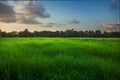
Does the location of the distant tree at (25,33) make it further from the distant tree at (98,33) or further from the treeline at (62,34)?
the distant tree at (98,33)

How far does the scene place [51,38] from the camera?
25.5 feet

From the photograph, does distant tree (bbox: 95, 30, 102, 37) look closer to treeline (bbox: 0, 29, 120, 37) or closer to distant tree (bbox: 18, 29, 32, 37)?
treeline (bbox: 0, 29, 120, 37)

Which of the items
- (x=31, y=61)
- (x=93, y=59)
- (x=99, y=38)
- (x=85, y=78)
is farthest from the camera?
(x=99, y=38)

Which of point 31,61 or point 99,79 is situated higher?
point 31,61

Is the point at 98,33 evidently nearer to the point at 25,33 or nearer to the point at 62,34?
the point at 62,34

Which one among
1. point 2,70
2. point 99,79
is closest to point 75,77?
point 99,79

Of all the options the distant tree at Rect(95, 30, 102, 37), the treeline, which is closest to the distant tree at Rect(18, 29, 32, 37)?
the treeline

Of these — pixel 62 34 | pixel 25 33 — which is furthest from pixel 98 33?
pixel 25 33

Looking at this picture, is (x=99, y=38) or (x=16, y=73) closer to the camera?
(x=16, y=73)

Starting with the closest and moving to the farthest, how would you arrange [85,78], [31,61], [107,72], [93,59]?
[85,78] < [107,72] < [31,61] < [93,59]

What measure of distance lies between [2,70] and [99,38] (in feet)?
13.2

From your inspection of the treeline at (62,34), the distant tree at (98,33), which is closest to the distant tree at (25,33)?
the treeline at (62,34)

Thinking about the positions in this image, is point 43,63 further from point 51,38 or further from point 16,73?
point 51,38

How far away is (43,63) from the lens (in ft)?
14.0
